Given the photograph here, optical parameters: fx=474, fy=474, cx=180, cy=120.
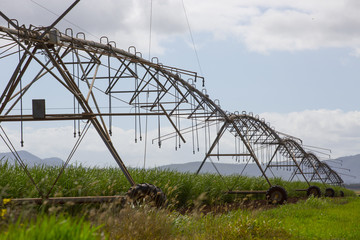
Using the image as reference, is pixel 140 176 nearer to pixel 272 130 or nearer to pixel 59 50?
pixel 59 50

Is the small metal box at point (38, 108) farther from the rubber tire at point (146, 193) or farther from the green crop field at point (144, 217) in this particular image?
the rubber tire at point (146, 193)

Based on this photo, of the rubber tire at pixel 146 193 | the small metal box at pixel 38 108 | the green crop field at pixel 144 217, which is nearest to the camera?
the green crop field at pixel 144 217

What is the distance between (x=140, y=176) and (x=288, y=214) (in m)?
4.94

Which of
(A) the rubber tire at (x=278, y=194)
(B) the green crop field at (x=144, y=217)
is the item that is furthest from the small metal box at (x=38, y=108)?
(A) the rubber tire at (x=278, y=194)

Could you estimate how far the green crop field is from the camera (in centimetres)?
493

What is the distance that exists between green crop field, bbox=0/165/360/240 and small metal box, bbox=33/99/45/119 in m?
1.40

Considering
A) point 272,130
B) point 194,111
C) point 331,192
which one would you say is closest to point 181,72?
point 194,111

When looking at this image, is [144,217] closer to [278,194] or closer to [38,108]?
[38,108]

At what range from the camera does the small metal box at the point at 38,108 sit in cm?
1002

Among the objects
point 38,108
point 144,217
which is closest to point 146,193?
point 38,108

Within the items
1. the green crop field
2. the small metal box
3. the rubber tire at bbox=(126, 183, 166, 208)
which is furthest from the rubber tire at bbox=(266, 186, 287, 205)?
the small metal box

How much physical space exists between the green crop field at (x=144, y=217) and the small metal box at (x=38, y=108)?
4.58ft

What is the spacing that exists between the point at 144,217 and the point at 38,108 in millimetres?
3934

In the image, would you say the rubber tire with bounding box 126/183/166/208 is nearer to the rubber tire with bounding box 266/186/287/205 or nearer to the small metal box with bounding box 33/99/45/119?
the small metal box with bounding box 33/99/45/119
